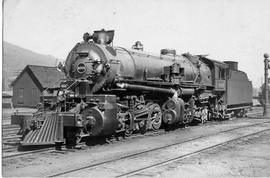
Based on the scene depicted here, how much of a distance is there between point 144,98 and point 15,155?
21.4 ft

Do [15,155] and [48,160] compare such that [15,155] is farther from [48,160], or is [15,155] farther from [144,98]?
[144,98]

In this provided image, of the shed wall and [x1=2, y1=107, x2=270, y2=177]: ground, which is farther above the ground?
the shed wall

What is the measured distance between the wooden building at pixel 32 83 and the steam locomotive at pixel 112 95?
2302 centimetres

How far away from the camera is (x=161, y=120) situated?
54.4 ft

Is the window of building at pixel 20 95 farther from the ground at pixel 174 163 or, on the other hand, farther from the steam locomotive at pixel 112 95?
the ground at pixel 174 163

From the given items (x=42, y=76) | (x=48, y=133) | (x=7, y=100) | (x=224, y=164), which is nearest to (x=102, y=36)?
(x=48, y=133)

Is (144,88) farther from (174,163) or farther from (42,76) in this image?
(42,76)

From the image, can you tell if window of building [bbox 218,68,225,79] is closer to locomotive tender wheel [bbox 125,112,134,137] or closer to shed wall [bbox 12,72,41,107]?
locomotive tender wheel [bbox 125,112,134,137]

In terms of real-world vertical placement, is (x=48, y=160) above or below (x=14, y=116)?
below

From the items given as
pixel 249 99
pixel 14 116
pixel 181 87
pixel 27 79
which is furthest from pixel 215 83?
pixel 27 79

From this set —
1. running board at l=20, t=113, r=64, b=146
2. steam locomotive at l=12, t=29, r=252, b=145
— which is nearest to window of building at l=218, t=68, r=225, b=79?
steam locomotive at l=12, t=29, r=252, b=145

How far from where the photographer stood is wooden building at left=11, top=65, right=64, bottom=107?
39125 mm

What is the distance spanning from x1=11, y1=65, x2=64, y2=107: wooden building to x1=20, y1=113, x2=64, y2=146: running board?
91.7ft

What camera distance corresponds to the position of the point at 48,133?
10891 millimetres
